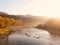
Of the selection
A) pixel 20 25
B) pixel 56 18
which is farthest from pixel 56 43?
pixel 20 25

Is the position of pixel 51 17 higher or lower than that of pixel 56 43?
higher

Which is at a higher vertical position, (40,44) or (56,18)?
(56,18)

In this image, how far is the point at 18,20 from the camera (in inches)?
226

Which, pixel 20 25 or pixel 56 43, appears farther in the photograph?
pixel 20 25

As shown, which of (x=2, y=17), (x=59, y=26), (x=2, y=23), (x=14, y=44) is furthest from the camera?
(x=2, y=17)

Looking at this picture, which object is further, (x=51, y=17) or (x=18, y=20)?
(x=18, y=20)

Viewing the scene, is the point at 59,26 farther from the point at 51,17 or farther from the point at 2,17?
the point at 2,17

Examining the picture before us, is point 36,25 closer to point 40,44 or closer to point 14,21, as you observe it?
point 14,21

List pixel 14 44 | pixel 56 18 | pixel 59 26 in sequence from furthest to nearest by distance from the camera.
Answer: pixel 56 18 < pixel 59 26 < pixel 14 44

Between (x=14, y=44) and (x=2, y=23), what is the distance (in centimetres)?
282

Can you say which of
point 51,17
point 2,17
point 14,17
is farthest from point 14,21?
point 51,17

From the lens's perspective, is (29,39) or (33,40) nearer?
(33,40)

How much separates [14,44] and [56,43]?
2.68 ft

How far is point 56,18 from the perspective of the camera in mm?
5035
